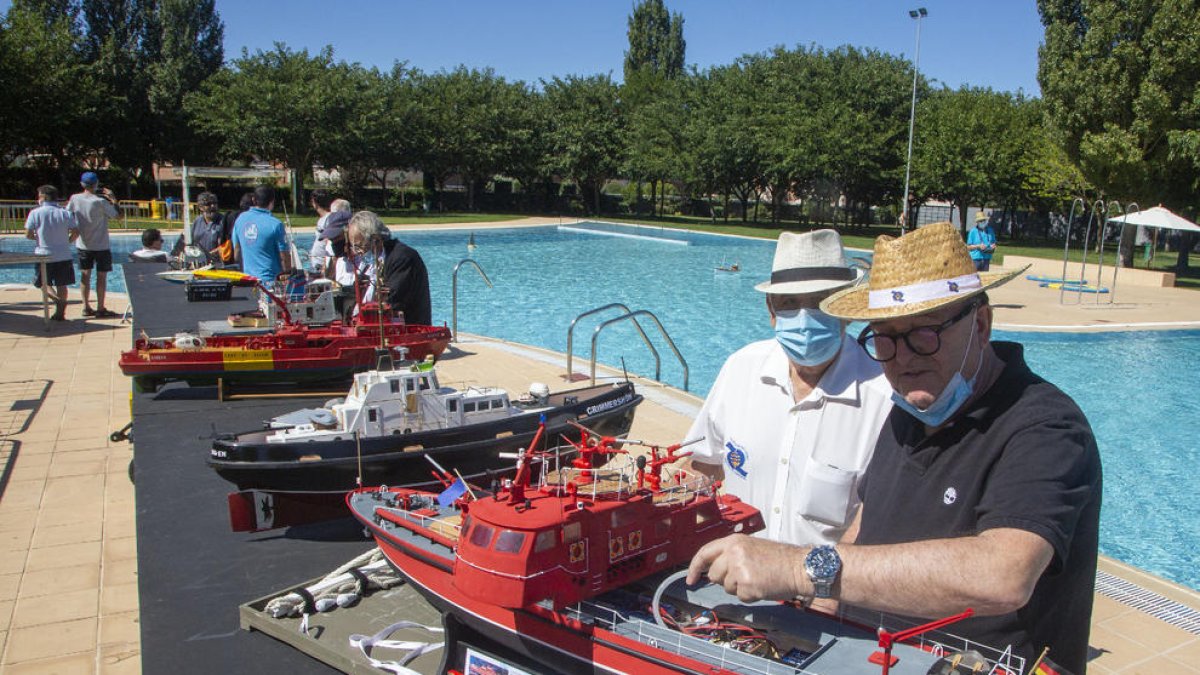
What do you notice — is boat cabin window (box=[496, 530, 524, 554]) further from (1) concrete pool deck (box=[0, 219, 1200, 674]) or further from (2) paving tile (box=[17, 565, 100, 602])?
(2) paving tile (box=[17, 565, 100, 602])

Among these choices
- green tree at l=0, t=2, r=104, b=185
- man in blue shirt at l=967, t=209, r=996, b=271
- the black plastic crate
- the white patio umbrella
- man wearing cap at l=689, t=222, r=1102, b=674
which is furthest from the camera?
green tree at l=0, t=2, r=104, b=185

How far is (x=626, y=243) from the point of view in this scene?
140ft

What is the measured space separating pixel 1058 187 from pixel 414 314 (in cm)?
3747

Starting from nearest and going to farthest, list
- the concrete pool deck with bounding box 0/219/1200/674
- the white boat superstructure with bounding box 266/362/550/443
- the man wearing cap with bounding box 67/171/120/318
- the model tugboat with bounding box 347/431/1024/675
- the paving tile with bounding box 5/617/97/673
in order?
the model tugboat with bounding box 347/431/1024/675 < the paving tile with bounding box 5/617/97/673 < the concrete pool deck with bounding box 0/219/1200/674 < the white boat superstructure with bounding box 266/362/550/443 < the man wearing cap with bounding box 67/171/120/318

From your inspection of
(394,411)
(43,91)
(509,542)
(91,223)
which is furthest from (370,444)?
(43,91)

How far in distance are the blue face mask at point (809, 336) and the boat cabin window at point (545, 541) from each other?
4.70 ft

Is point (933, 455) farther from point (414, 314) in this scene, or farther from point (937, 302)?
point (414, 314)

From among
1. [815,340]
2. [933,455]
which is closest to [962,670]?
[933,455]

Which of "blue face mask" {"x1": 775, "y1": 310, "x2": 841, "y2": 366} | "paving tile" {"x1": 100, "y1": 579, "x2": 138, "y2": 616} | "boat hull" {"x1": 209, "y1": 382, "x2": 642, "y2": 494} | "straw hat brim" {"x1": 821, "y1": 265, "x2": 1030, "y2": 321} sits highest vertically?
"straw hat brim" {"x1": 821, "y1": 265, "x2": 1030, "y2": 321}

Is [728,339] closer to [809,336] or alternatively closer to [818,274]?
[818,274]

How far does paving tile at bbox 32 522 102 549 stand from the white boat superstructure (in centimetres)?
180

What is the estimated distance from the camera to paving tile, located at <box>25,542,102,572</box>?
7.00 m

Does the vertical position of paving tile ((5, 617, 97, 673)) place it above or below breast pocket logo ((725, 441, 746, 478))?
below

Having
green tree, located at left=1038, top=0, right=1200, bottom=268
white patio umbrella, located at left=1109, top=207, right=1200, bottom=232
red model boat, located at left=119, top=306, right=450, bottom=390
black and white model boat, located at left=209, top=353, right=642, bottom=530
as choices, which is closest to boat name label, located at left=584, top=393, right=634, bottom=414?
black and white model boat, located at left=209, top=353, right=642, bottom=530
